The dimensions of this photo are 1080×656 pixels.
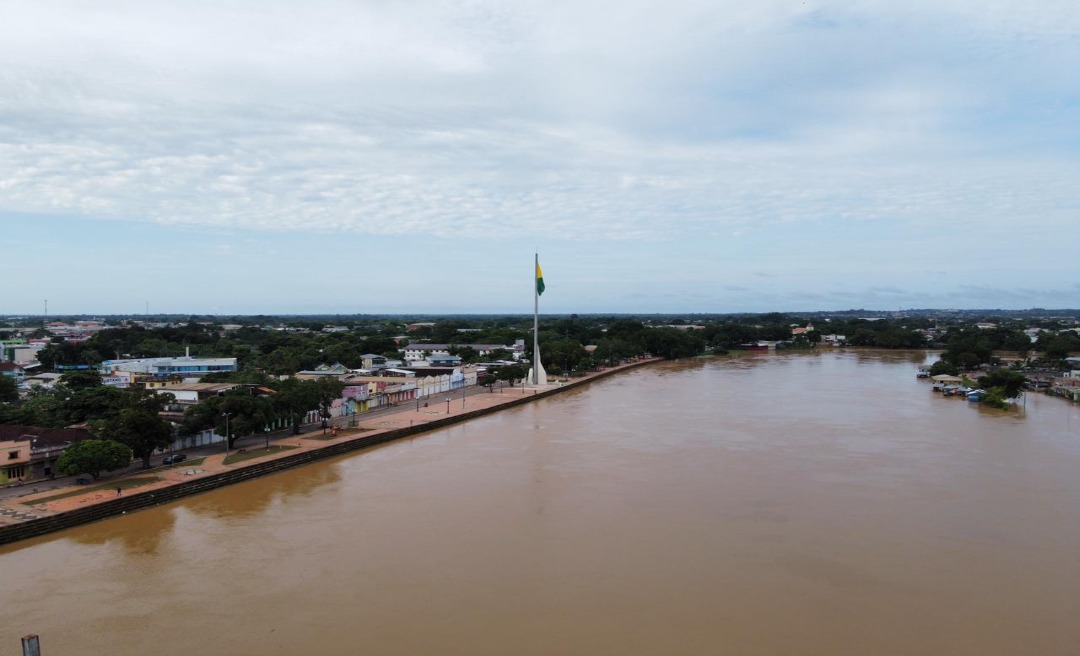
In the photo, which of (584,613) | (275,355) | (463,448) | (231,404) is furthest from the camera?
(275,355)

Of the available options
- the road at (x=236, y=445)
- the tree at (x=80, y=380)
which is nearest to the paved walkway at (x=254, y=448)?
the road at (x=236, y=445)

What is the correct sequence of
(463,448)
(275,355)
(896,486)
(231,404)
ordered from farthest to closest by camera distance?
(275,355)
(463,448)
(231,404)
(896,486)

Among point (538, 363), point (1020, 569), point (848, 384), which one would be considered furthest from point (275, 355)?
point (1020, 569)

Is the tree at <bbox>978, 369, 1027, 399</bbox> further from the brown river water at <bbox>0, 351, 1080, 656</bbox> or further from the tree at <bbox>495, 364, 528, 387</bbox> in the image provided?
the tree at <bbox>495, 364, 528, 387</bbox>

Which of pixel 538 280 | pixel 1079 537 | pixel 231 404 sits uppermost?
pixel 538 280

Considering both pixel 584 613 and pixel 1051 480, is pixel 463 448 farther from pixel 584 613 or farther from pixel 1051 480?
pixel 1051 480

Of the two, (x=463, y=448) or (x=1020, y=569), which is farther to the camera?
(x=463, y=448)

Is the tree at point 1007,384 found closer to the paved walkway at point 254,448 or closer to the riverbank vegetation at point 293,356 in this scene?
the riverbank vegetation at point 293,356
